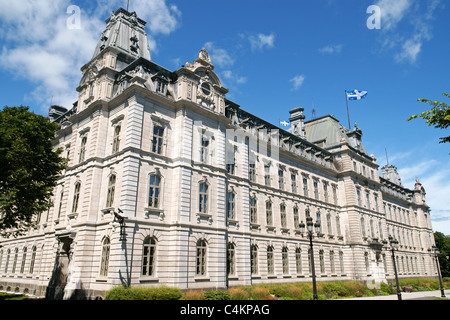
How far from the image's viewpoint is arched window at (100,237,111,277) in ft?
77.2

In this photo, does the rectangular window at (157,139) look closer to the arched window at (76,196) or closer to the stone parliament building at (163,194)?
the stone parliament building at (163,194)

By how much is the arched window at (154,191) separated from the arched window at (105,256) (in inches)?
156

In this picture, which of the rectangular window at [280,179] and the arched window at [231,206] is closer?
the arched window at [231,206]

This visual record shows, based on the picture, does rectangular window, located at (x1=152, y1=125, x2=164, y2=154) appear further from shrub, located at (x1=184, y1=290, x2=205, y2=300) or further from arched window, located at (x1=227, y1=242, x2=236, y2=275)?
shrub, located at (x1=184, y1=290, x2=205, y2=300)

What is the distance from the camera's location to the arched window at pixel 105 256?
77.2 ft

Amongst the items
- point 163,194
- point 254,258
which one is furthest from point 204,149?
point 254,258

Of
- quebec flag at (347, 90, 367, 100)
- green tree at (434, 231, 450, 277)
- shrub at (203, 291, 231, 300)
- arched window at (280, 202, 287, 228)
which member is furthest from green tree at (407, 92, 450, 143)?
green tree at (434, 231, 450, 277)

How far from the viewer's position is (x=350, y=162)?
48.6 meters

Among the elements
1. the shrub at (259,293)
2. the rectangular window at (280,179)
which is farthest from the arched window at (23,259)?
the rectangular window at (280,179)

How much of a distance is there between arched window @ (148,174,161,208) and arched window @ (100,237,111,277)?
3963mm

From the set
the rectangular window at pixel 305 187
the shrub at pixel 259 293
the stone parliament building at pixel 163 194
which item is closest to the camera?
the stone parliament building at pixel 163 194


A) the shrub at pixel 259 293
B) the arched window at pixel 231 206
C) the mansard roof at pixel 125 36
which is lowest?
the shrub at pixel 259 293

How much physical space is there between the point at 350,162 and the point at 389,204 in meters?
19.3
